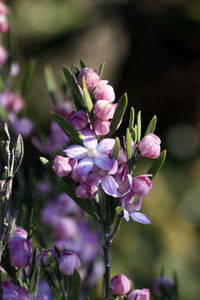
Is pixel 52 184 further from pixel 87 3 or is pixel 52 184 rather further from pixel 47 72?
pixel 87 3

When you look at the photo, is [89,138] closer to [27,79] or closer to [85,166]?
[85,166]

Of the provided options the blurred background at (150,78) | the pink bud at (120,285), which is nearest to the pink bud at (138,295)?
the pink bud at (120,285)

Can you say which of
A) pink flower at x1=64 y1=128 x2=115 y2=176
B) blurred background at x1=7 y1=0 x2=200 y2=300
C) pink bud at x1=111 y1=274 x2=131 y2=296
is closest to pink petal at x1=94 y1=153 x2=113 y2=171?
pink flower at x1=64 y1=128 x2=115 y2=176

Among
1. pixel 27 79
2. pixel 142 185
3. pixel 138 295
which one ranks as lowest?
pixel 138 295

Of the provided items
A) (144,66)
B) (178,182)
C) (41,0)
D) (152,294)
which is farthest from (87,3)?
(152,294)

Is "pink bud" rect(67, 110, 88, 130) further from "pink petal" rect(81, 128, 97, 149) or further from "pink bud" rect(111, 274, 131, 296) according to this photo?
"pink bud" rect(111, 274, 131, 296)

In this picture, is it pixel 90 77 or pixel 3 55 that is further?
pixel 3 55

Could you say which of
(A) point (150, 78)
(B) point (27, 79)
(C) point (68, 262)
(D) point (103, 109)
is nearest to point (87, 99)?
(D) point (103, 109)
